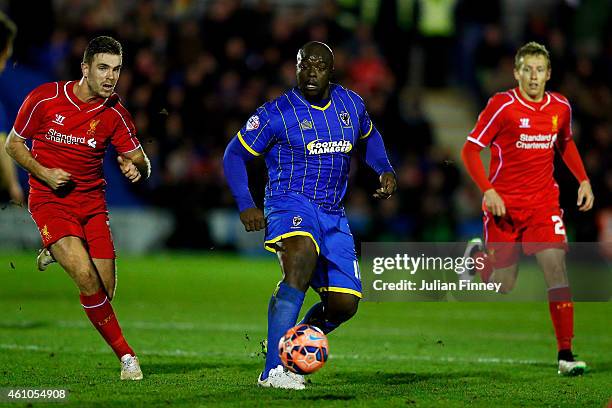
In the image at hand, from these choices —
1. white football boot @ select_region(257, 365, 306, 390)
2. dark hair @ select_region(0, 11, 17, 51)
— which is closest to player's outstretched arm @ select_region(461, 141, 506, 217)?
white football boot @ select_region(257, 365, 306, 390)

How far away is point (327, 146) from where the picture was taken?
8.30m

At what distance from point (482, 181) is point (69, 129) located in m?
3.43

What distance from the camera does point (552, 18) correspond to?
80.5 feet

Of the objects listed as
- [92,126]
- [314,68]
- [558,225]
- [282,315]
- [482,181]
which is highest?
[314,68]

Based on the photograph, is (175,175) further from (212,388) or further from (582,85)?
(212,388)

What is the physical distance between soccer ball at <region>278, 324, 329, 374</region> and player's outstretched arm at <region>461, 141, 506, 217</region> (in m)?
2.74

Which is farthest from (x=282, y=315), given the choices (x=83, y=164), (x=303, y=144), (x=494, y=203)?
(x=494, y=203)

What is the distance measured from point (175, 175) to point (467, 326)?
26.3ft

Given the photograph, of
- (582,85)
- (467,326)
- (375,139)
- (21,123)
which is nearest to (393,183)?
(375,139)

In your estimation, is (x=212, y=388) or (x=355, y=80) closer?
(x=212, y=388)

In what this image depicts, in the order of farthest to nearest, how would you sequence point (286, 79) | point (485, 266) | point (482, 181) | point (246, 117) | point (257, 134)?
point (286, 79), point (246, 117), point (485, 266), point (482, 181), point (257, 134)

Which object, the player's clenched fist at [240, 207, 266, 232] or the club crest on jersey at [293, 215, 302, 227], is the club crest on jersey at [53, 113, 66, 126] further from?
the club crest on jersey at [293, 215, 302, 227]

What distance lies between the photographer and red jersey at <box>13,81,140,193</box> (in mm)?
8578

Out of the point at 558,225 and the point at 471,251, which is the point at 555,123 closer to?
the point at 558,225
